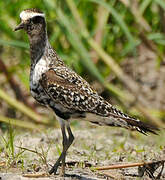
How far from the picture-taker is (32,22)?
485 cm

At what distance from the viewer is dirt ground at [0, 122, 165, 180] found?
15.8ft

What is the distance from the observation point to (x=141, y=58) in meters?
9.32

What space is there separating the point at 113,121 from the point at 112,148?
1.51 metres

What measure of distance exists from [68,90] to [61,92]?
7 centimetres

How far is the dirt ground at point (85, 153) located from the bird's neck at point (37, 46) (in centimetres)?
74

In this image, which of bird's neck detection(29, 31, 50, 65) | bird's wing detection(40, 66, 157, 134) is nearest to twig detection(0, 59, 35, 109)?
bird's neck detection(29, 31, 50, 65)

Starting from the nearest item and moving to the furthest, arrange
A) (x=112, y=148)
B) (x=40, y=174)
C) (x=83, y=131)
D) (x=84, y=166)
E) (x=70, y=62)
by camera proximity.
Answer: (x=40, y=174), (x=84, y=166), (x=112, y=148), (x=83, y=131), (x=70, y=62)

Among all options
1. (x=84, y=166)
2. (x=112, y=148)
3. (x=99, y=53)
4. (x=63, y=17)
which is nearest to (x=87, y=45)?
(x=99, y=53)

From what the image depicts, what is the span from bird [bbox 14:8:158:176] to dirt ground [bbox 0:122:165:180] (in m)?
0.24

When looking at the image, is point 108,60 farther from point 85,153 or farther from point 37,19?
point 37,19

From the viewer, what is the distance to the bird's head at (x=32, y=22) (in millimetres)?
4820

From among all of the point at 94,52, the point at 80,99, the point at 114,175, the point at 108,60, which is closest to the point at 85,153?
the point at 114,175

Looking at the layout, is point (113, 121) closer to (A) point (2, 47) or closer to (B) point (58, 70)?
(B) point (58, 70)

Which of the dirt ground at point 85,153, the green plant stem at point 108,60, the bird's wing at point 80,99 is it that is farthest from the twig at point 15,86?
the bird's wing at point 80,99
